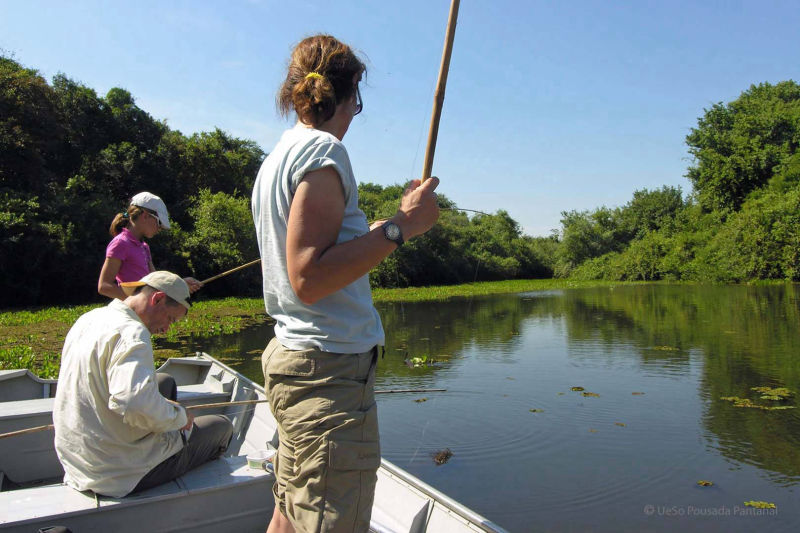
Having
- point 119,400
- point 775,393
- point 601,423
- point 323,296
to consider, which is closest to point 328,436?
point 323,296

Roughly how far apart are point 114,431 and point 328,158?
1945 millimetres

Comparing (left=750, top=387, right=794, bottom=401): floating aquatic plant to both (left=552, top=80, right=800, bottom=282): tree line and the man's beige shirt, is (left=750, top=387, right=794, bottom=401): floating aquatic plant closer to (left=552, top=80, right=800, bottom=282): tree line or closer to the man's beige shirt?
the man's beige shirt

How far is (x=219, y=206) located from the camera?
999 inches

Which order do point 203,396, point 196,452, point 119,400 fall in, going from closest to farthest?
1. point 119,400
2. point 196,452
3. point 203,396

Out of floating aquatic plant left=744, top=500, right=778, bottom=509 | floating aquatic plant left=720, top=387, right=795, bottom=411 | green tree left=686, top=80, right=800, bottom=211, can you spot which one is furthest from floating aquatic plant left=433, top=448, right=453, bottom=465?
green tree left=686, top=80, right=800, bottom=211

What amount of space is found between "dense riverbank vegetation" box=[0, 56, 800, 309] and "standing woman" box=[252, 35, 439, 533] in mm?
13650

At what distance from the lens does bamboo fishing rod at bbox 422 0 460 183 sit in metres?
1.86

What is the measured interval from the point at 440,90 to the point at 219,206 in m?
24.8

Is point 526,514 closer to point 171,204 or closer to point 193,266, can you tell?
point 193,266

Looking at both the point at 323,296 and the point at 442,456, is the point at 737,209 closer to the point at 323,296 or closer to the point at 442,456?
the point at 442,456

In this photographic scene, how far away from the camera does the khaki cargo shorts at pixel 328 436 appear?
4.89ft

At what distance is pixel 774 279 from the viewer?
27.9 m

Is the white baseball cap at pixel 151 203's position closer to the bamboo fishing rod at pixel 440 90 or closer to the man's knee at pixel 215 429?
the man's knee at pixel 215 429

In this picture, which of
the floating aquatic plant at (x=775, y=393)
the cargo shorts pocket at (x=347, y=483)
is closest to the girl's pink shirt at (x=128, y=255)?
the cargo shorts pocket at (x=347, y=483)
